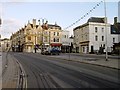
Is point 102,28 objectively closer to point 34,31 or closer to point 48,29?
point 48,29

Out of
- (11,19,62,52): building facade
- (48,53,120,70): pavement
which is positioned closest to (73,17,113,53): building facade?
(11,19,62,52): building facade

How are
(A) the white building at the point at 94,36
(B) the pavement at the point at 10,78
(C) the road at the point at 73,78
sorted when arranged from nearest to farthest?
(C) the road at the point at 73,78 < (B) the pavement at the point at 10,78 < (A) the white building at the point at 94,36

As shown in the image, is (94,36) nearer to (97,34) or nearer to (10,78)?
(97,34)

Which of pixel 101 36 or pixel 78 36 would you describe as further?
pixel 78 36

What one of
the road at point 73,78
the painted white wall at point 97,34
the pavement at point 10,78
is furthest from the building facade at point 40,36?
the road at point 73,78

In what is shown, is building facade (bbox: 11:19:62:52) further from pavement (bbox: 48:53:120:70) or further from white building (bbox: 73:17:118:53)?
pavement (bbox: 48:53:120:70)

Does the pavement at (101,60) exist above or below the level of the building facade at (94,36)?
below

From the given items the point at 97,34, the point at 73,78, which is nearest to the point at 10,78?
the point at 73,78

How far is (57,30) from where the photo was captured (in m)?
104

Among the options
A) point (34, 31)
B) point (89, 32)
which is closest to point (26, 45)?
point (34, 31)

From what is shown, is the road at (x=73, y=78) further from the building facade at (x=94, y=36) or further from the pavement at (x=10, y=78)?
the building facade at (x=94, y=36)

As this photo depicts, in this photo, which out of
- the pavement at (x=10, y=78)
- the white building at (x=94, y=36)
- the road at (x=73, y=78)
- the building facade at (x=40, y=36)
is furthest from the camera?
the building facade at (x=40, y=36)

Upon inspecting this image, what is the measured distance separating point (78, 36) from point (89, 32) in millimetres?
11692

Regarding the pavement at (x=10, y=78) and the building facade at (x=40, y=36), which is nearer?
the pavement at (x=10, y=78)
